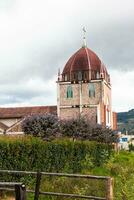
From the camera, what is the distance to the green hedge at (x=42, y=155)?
18750mm

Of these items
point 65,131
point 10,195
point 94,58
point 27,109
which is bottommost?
point 10,195

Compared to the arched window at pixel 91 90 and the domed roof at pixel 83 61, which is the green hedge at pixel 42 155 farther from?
the domed roof at pixel 83 61

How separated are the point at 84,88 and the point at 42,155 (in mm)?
55839

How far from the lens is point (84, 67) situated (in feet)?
255

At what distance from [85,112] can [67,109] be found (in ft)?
10.8

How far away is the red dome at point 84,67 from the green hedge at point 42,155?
46200 millimetres

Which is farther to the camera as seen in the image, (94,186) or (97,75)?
(97,75)

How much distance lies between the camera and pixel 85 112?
244 feet

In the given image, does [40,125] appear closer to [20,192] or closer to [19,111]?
[20,192]

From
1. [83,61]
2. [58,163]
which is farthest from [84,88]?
[58,163]

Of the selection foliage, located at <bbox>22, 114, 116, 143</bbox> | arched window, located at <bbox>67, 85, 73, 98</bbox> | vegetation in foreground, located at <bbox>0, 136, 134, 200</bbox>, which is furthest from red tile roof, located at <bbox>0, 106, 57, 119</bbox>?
vegetation in foreground, located at <bbox>0, 136, 134, 200</bbox>

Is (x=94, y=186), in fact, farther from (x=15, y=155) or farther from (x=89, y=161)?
(x=89, y=161)

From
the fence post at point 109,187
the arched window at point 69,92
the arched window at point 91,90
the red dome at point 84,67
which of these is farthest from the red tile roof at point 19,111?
the fence post at point 109,187

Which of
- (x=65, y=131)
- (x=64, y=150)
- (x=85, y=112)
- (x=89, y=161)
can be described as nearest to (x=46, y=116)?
(x=65, y=131)
